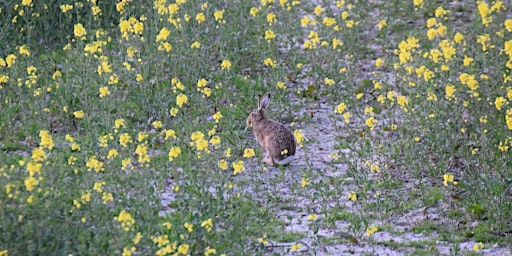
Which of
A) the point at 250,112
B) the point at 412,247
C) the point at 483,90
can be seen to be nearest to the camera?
the point at 412,247

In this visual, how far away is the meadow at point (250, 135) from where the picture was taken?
20.0 feet

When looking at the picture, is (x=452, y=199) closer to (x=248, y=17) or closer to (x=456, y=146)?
(x=456, y=146)

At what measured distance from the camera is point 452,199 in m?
7.41

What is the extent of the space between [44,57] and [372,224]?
518cm

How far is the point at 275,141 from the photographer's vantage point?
829cm

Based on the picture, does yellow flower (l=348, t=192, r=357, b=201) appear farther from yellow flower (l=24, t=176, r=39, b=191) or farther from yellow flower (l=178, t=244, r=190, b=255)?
yellow flower (l=24, t=176, r=39, b=191)

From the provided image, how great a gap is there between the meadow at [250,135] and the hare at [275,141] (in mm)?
117

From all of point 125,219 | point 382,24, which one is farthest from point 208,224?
point 382,24

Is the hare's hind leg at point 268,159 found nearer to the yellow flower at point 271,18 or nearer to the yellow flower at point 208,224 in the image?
the yellow flower at point 208,224

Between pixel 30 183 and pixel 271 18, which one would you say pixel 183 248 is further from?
pixel 271 18

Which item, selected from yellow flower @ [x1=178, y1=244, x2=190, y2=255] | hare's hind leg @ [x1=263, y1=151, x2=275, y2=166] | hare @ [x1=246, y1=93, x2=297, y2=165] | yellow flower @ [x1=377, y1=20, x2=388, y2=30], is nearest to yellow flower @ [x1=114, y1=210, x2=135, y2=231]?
yellow flower @ [x1=178, y1=244, x2=190, y2=255]

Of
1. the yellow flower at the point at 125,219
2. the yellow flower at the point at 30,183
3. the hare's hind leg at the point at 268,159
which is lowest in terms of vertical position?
Result: the hare's hind leg at the point at 268,159

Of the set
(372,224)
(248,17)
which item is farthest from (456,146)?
(248,17)

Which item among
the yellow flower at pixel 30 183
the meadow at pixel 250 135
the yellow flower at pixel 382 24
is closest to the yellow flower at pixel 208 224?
the meadow at pixel 250 135
